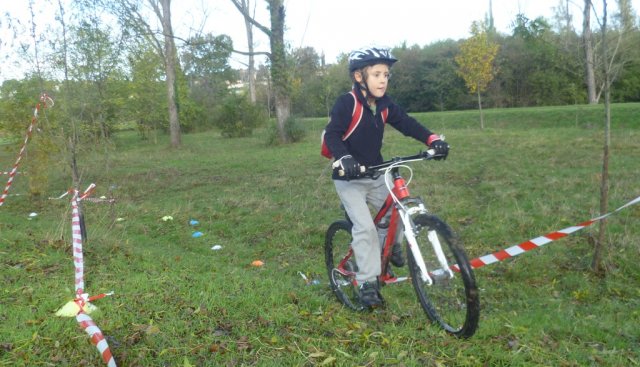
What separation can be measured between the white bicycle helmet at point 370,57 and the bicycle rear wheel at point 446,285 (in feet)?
4.10

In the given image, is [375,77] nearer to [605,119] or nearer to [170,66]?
[605,119]

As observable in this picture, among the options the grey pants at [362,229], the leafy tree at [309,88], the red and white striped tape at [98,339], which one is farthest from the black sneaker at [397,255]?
the leafy tree at [309,88]

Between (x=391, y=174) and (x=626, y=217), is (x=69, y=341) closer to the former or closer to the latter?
(x=391, y=174)

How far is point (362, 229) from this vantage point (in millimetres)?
3871

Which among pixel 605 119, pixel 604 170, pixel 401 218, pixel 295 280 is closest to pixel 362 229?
pixel 401 218

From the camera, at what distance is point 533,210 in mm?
7594

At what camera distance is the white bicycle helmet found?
3.78 m

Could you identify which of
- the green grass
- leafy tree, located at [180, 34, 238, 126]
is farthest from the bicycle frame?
leafy tree, located at [180, 34, 238, 126]

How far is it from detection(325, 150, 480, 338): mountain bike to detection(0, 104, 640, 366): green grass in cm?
17

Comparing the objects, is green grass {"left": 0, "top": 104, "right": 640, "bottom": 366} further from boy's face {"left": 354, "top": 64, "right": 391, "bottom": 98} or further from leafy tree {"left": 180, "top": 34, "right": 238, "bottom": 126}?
leafy tree {"left": 180, "top": 34, "right": 238, "bottom": 126}

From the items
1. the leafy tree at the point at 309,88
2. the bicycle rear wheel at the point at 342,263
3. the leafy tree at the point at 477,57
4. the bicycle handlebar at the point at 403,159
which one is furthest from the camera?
the leafy tree at the point at 309,88

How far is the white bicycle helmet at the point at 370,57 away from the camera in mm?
3783

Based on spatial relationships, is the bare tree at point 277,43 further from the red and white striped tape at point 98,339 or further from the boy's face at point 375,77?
the red and white striped tape at point 98,339

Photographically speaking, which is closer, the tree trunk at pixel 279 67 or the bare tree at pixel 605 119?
the bare tree at pixel 605 119
